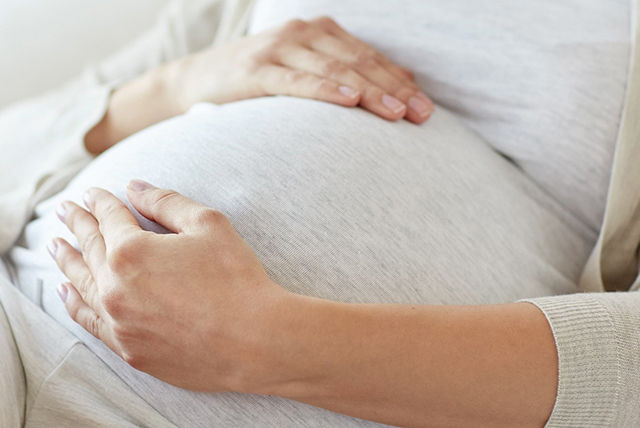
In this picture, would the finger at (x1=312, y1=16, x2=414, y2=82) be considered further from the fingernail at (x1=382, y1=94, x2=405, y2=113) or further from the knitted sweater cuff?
the knitted sweater cuff

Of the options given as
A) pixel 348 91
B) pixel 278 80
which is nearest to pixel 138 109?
pixel 278 80

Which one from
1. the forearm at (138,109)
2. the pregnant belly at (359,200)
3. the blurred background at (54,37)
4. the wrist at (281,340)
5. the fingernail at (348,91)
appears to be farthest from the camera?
the blurred background at (54,37)

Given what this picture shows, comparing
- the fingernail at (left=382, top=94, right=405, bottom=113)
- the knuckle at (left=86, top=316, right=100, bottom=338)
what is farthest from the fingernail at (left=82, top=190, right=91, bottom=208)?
the fingernail at (left=382, top=94, right=405, bottom=113)

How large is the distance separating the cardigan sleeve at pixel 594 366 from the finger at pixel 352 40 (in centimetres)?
39

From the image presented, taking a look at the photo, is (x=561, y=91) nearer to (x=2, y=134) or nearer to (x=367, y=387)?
(x=367, y=387)

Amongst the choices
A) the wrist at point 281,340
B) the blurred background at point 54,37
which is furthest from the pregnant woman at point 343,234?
the blurred background at point 54,37

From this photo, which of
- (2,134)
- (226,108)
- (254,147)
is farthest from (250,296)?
(2,134)

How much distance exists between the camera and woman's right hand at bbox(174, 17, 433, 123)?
79 centimetres

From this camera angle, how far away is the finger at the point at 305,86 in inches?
30.6

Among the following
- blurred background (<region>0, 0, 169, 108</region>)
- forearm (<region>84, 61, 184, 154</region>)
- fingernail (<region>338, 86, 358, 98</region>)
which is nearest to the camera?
fingernail (<region>338, 86, 358, 98</region>)

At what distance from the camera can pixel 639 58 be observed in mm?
745

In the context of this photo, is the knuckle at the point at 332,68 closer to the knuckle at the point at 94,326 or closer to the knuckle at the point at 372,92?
the knuckle at the point at 372,92

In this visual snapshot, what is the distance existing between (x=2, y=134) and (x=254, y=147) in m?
0.51

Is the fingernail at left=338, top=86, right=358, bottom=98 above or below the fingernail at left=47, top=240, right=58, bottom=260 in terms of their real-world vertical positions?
above
